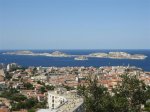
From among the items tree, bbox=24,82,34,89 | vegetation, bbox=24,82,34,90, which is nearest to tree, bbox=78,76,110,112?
vegetation, bbox=24,82,34,90

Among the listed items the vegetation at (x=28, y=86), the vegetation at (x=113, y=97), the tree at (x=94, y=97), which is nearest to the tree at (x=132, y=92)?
the vegetation at (x=113, y=97)

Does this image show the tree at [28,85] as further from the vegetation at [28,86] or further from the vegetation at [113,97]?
the vegetation at [113,97]

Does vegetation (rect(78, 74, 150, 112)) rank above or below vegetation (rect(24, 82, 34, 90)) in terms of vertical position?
above

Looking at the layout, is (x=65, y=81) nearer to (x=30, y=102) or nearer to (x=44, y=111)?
(x=30, y=102)

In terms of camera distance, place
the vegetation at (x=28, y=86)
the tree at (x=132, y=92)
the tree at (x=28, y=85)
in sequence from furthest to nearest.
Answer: the tree at (x=28, y=85) < the vegetation at (x=28, y=86) < the tree at (x=132, y=92)

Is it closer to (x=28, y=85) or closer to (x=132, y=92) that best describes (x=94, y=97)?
(x=132, y=92)

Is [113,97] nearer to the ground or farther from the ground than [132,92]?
nearer to the ground

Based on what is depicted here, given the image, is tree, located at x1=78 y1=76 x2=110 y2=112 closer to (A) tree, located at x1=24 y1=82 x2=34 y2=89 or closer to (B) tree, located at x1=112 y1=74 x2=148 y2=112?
(B) tree, located at x1=112 y1=74 x2=148 y2=112

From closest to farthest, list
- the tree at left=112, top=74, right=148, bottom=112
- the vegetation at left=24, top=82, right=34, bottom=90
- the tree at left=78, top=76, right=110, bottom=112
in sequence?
the tree at left=78, top=76, right=110, bottom=112, the tree at left=112, top=74, right=148, bottom=112, the vegetation at left=24, top=82, right=34, bottom=90

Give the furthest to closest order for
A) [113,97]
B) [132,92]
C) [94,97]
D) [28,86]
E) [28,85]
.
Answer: [28,85] < [28,86] < [113,97] < [132,92] < [94,97]

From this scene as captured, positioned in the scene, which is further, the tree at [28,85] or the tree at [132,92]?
the tree at [28,85]

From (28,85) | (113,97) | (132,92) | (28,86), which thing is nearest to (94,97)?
(113,97)
